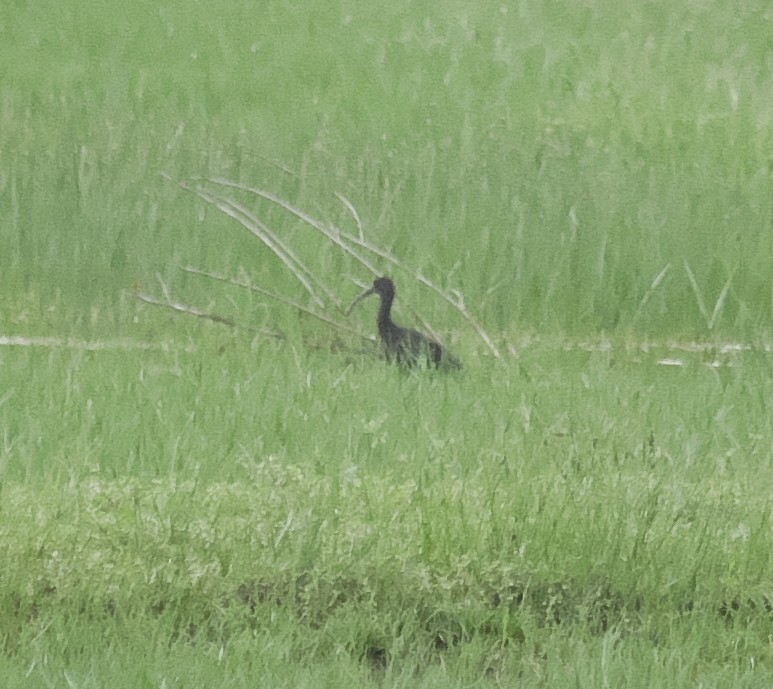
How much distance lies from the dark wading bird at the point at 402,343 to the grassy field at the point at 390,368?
0.39 feet

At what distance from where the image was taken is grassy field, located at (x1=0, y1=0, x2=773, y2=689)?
14.2 ft

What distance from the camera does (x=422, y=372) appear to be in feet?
20.4

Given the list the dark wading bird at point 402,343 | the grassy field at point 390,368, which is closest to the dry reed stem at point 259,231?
the grassy field at point 390,368

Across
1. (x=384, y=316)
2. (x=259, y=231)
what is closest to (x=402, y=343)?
(x=384, y=316)

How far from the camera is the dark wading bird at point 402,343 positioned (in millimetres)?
6488

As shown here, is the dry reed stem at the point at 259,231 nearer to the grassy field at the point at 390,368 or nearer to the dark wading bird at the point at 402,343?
the grassy field at the point at 390,368

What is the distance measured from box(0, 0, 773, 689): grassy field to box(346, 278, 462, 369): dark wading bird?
4.7 inches

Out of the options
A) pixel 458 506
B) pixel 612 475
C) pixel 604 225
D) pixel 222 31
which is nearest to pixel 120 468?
pixel 458 506

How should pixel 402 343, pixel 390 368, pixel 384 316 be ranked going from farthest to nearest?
pixel 384 316, pixel 402 343, pixel 390 368

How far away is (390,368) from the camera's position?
6344 mm

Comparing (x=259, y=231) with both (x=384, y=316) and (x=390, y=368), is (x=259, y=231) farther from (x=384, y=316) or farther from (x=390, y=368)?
(x=390, y=368)

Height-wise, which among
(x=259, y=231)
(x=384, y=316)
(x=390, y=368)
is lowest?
(x=390, y=368)

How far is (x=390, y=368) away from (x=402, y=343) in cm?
27

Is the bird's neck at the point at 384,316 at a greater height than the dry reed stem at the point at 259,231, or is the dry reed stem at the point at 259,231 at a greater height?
the dry reed stem at the point at 259,231
